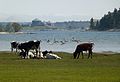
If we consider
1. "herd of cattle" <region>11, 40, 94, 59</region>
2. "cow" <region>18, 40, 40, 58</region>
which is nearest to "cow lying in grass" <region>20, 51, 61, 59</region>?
"herd of cattle" <region>11, 40, 94, 59</region>

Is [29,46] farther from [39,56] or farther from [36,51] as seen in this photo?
[39,56]

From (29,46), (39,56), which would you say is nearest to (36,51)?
(39,56)

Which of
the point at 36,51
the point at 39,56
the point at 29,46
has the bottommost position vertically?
the point at 39,56

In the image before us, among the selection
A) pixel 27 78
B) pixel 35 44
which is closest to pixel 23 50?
pixel 35 44

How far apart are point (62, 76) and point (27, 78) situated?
2410 millimetres

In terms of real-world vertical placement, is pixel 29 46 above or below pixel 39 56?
above

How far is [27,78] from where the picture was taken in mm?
26625

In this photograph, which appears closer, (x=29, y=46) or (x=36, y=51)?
(x=36, y=51)

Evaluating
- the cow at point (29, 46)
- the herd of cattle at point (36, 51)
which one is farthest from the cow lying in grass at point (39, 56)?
the cow at point (29, 46)

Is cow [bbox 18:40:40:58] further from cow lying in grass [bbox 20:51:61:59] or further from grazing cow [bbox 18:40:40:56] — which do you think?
cow lying in grass [bbox 20:51:61:59]

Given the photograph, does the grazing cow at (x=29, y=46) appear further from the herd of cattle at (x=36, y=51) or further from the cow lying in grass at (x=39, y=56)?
the cow lying in grass at (x=39, y=56)

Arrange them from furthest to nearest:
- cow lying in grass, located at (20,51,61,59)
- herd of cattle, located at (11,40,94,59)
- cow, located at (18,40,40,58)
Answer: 1. cow, located at (18,40,40,58)
2. herd of cattle, located at (11,40,94,59)
3. cow lying in grass, located at (20,51,61,59)

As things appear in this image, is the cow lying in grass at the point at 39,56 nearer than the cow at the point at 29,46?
Yes

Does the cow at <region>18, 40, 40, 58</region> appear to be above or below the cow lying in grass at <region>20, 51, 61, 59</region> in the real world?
above
